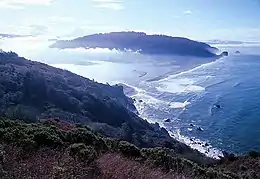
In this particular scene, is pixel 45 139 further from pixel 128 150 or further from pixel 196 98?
pixel 196 98

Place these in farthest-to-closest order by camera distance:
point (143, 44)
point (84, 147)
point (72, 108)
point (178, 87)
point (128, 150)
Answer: point (143, 44) → point (178, 87) → point (72, 108) → point (128, 150) → point (84, 147)

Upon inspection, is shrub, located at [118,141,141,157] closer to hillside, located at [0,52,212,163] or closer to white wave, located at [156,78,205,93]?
hillside, located at [0,52,212,163]

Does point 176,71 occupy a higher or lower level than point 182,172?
lower

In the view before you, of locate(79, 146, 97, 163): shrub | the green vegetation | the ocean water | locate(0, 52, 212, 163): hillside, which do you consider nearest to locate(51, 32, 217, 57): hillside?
the ocean water

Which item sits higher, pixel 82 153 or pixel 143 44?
pixel 82 153

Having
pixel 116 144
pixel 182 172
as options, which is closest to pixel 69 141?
pixel 116 144

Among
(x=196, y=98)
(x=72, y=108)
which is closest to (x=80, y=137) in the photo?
(x=72, y=108)

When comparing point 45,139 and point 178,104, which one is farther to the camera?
point 178,104

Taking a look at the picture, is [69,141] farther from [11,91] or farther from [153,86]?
[153,86]
